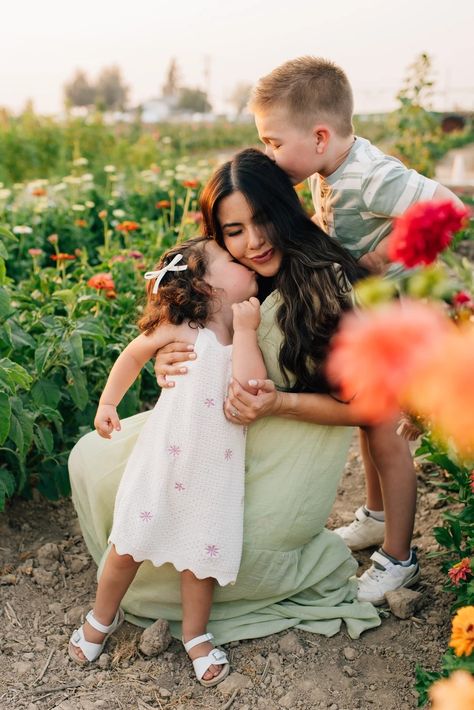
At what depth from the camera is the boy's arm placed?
191 centimetres

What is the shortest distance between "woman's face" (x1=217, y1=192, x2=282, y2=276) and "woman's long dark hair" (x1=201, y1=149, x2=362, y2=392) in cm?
1

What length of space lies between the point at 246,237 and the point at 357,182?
38cm

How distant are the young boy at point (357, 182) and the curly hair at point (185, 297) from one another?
1.08ft

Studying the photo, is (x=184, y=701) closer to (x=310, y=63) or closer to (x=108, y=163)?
(x=310, y=63)

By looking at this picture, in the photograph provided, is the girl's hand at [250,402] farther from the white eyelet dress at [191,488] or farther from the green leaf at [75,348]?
the green leaf at [75,348]

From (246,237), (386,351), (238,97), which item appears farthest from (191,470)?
(238,97)

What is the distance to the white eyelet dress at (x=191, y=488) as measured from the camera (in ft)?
6.18

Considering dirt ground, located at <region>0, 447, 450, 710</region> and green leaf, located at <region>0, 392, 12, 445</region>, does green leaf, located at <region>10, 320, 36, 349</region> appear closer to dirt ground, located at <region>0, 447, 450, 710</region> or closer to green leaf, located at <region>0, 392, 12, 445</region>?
green leaf, located at <region>0, 392, 12, 445</region>

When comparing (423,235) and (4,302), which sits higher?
(423,235)

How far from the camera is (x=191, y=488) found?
74.5 inches

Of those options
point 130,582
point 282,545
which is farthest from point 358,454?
point 130,582

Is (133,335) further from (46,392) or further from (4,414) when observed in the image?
(4,414)

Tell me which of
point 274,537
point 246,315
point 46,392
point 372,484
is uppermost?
point 246,315

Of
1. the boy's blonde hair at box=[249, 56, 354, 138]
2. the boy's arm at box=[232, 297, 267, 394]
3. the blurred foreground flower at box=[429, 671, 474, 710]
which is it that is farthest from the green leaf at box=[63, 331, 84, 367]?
the blurred foreground flower at box=[429, 671, 474, 710]
